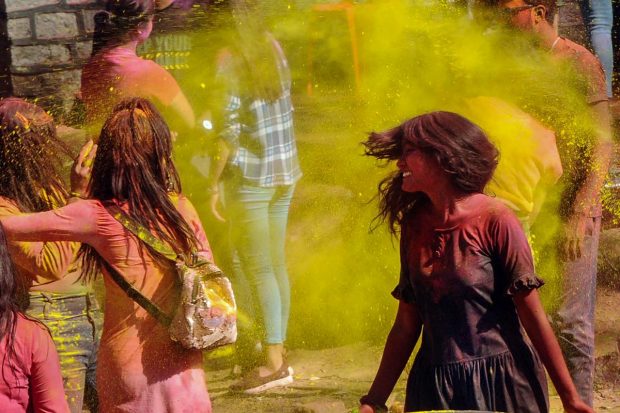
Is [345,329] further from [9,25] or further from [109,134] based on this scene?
[109,134]

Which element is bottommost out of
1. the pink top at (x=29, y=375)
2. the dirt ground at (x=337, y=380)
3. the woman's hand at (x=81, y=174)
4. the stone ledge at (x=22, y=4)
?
the dirt ground at (x=337, y=380)

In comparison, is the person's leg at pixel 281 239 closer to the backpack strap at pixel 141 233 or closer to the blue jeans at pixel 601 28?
the blue jeans at pixel 601 28

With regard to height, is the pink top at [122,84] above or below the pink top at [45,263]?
above

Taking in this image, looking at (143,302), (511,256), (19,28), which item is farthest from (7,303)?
(19,28)

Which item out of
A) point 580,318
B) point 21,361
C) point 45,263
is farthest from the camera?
point 580,318

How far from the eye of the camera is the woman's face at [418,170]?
366cm

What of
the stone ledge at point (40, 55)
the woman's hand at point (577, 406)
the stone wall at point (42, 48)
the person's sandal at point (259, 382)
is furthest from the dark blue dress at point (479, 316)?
the stone ledge at point (40, 55)

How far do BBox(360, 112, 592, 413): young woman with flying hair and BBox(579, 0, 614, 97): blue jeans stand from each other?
9.46 ft

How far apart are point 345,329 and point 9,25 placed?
7.95 ft

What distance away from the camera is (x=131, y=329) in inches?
145

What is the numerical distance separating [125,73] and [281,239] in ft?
3.80

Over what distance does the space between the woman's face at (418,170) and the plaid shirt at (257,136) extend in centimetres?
210

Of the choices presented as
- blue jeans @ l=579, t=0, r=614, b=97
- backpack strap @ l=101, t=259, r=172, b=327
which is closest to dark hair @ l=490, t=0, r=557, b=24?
blue jeans @ l=579, t=0, r=614, b=97

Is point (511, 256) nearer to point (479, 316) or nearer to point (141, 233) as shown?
point (479, 316)
